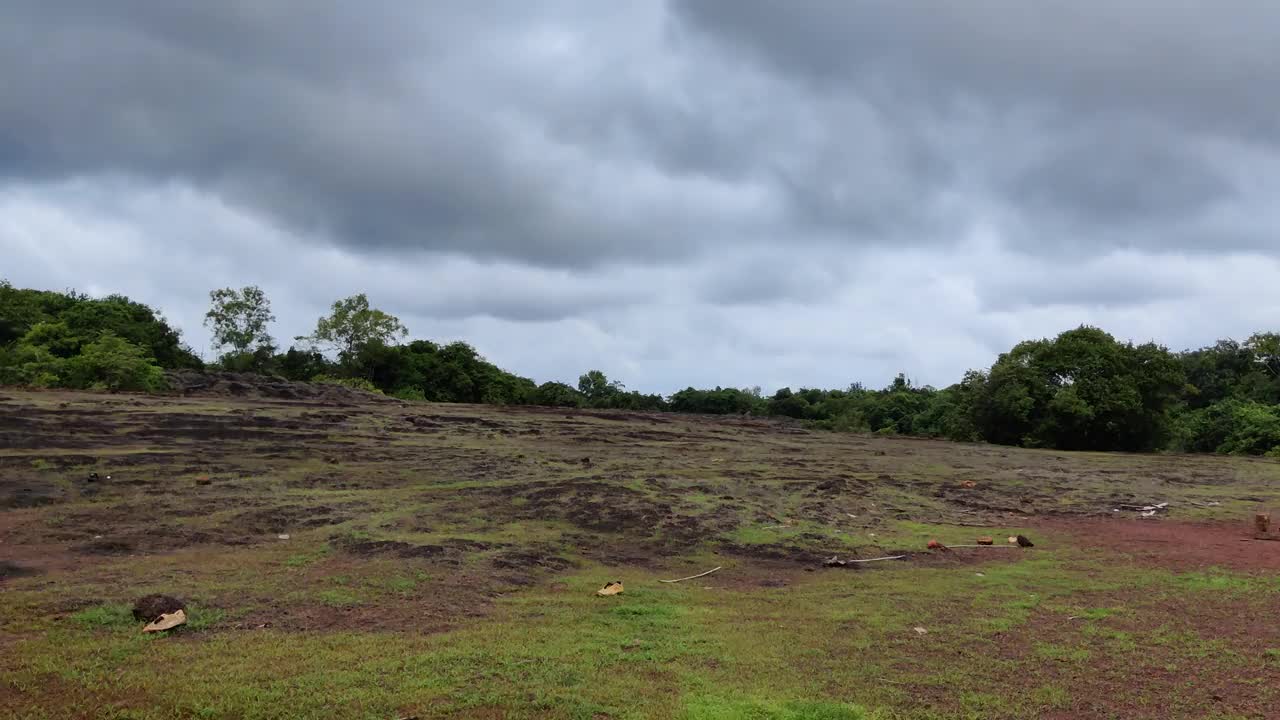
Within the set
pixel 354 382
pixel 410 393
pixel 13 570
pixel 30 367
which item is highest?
pixel 354 382

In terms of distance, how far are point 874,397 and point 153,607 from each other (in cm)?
8011

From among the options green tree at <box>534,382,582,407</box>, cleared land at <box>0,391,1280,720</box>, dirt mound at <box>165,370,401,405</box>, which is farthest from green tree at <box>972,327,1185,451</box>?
green tree at <box>534,382,582,407</box>

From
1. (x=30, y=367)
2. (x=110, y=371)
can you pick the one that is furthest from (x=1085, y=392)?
(x=30, y=367)

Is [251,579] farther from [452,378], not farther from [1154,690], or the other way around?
[452,378]

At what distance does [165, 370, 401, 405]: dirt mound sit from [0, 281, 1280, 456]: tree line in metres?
1.71

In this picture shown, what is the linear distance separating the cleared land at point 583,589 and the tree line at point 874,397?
21.3 meters

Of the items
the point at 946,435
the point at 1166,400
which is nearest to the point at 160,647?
the point at 1166,400

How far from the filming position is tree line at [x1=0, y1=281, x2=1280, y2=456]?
45062mm

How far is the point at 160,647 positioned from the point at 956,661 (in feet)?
24.9

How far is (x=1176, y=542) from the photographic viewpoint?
16734 mm

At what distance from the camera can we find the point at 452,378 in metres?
70.8

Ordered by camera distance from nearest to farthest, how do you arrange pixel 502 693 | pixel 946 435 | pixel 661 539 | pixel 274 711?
pixel 274 711 < pixel 502 693 < pixel 661 539 < pixel 946 435

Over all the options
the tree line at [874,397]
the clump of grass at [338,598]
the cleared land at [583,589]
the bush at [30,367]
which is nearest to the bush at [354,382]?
the tree line at [874,397]

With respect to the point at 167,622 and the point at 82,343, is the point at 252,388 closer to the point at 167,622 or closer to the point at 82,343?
the point at 82,343
